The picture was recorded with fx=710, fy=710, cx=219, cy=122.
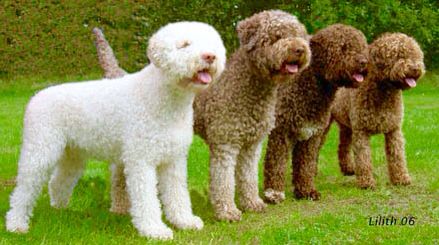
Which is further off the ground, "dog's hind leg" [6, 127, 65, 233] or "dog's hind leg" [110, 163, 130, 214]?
"dog's hind leg" [6, 127, 65, 233]

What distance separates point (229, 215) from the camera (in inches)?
231

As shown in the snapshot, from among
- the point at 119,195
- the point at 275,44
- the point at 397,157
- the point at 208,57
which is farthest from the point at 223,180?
the point at 397,157

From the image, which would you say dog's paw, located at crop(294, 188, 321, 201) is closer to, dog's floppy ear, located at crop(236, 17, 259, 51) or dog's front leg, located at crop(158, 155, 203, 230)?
dog's front leg, located at crop(158, 155, 203, 230)

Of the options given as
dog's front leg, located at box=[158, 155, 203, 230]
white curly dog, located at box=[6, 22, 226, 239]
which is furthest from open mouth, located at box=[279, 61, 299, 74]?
dog's front leg, located at box=[158, 155, 203, 230]

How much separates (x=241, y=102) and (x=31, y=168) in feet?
5.71

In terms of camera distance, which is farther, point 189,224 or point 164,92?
point 189,224

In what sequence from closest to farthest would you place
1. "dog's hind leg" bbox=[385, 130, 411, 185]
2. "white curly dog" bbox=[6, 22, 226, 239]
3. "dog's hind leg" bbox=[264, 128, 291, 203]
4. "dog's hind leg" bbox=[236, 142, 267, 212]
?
"white curly dog" bbox=[6, 22, 226, 239]
"dog's hind leg" bbox=[236, 142, 267, 212]
"dog's hind leg" bbox=[264, 128, 291, 203]
"dog's hind leg" bbox=[385, 130, 411, 185]

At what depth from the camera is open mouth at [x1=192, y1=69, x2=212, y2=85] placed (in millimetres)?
4949

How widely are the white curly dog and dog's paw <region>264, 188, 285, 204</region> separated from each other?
1.08 m

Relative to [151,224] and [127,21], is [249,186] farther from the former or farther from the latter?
Answer: [127,21]

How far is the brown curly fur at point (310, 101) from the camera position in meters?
6.22

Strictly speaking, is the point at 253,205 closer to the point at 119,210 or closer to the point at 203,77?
the point at 119,210

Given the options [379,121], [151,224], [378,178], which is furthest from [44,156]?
[378,178]

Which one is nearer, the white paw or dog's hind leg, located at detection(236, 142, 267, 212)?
the white paw
